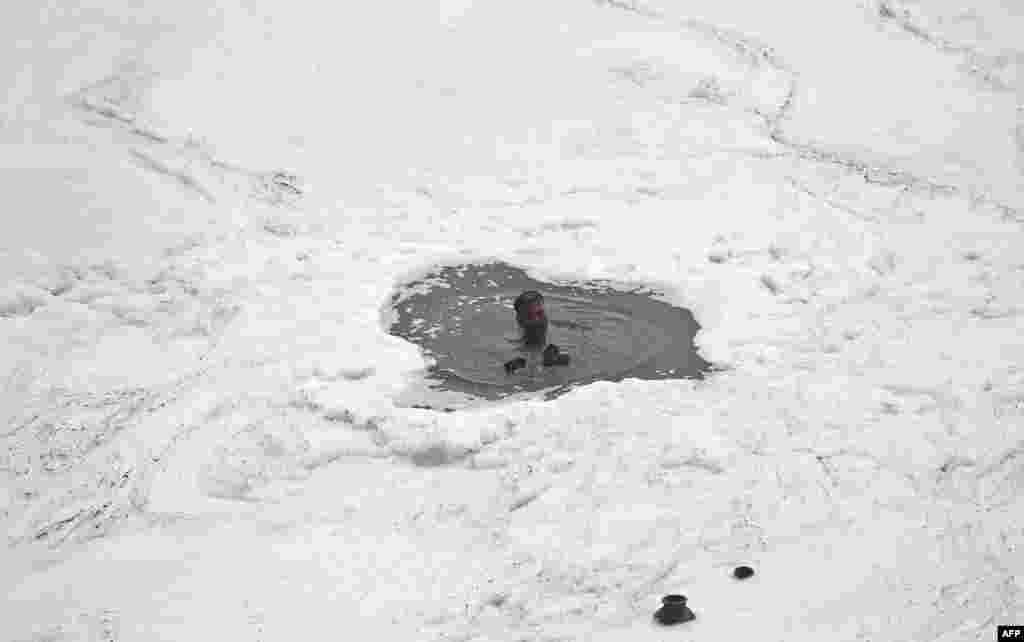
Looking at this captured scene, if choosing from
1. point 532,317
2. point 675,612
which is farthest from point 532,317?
point 675,612

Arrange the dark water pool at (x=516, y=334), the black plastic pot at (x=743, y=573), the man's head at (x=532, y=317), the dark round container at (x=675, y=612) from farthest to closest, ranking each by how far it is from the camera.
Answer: the man's head at (x=532, y=317), the dark water pool at (x=516, y=334), the black plastic pot at (x=743, y=573), the dark round container at (x=675, y=612)

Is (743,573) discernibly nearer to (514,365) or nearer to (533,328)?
(514,365)

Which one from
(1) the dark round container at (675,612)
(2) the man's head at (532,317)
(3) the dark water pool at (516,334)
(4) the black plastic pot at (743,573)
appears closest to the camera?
(1) the dark round container at (675,612)

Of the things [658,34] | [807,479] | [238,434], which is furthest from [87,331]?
[658,34]

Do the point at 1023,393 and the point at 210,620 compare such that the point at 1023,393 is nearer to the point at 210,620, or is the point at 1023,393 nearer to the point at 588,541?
the point at 588,541

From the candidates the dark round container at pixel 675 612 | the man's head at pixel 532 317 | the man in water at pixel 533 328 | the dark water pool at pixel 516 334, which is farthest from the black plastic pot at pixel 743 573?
the man's head at pixel 532 317

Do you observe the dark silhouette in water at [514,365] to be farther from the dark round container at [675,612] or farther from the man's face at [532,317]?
the dark round container at [675,612]

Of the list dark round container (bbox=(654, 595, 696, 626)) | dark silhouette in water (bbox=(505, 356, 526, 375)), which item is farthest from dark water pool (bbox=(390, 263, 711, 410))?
dark round container (bbox=(654, 595, 696, 626))
